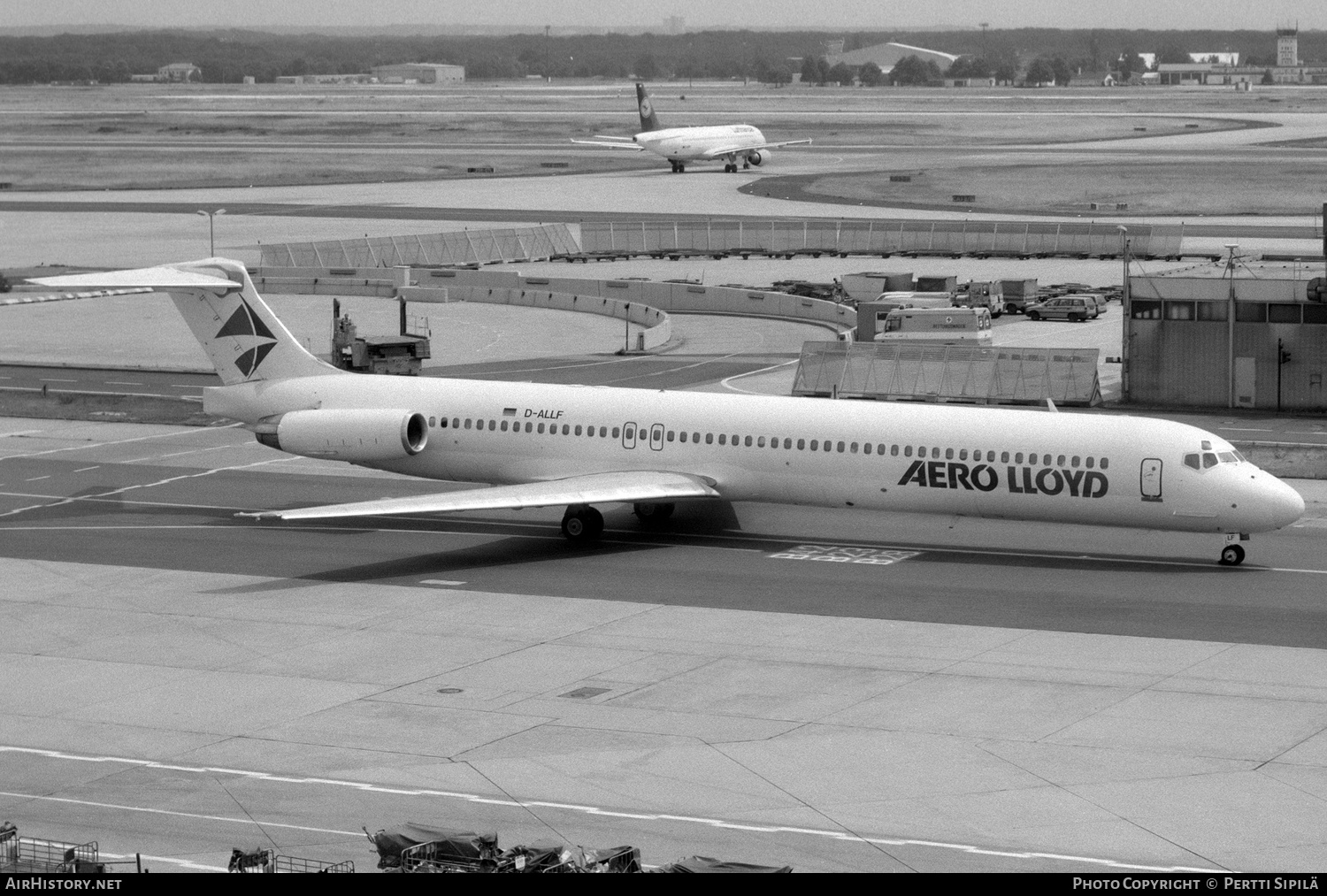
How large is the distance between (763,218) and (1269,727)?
96.8 m

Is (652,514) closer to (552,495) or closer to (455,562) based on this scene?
(552,495)

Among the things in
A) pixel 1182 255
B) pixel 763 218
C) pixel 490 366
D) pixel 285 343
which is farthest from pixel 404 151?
pixel 285 343

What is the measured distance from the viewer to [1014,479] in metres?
40.5

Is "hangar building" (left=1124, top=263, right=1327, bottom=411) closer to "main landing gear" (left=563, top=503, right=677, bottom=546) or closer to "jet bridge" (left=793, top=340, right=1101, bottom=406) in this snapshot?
"jet bridge" (left=793, top=340, right=1101, bottom=406)

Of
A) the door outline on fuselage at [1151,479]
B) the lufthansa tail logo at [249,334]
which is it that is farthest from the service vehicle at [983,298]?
the door outline on fuselage at [1151,479]

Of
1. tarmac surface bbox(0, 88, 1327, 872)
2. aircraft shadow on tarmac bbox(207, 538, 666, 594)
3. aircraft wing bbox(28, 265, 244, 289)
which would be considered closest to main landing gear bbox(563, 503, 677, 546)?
aircraft shadow on tarmac bbox(207, 538, 666, 594)

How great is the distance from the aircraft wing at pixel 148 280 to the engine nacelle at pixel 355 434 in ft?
15.1

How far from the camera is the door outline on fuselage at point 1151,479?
3941 centimetres

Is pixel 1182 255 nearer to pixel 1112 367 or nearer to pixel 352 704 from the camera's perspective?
pixel 1112 367

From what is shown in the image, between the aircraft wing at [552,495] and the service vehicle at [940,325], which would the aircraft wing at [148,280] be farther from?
the service vehicle at [940,325]

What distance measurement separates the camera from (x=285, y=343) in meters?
47.8

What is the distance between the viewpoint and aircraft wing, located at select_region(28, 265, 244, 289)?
43.5 m

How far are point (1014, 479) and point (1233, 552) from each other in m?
5.14

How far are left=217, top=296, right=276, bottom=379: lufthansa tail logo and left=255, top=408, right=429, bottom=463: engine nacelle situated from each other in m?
2.97
